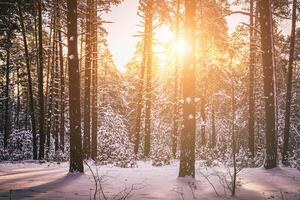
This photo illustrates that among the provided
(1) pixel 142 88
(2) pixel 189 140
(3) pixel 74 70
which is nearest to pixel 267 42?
(2) pixel 189 140

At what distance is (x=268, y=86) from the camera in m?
11.9

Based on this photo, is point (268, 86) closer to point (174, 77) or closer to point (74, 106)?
point (74, 106)

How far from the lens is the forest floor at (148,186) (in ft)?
25.2

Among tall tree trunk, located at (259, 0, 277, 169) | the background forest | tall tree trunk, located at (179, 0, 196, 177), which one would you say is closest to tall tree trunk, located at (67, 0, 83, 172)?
the background forest

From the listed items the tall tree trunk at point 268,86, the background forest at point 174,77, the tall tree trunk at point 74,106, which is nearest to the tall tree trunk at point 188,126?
the background forest at point 174,77

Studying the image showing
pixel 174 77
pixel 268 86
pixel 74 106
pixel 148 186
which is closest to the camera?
pixel 148 186

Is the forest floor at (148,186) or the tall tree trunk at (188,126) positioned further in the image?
the tall tree trunk at (188,126)

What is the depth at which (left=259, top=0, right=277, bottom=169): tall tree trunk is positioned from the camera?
11875 millimetres

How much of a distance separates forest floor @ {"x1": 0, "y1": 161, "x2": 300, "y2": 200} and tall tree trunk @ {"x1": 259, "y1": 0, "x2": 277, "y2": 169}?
875 mm

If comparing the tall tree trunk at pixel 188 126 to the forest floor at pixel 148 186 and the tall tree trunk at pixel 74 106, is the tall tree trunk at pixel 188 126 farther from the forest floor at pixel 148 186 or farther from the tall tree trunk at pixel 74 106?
the tall tree trunk at pixel 74 106

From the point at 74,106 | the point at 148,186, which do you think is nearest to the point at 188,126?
the point at 148,186

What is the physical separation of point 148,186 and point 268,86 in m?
5.69

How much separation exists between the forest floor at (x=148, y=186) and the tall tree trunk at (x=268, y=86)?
0.88 metres

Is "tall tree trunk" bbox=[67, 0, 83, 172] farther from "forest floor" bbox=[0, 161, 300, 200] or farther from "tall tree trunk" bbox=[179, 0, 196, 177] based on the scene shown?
"tall tree trunk" bbox=[179, 0, 196, 177]
